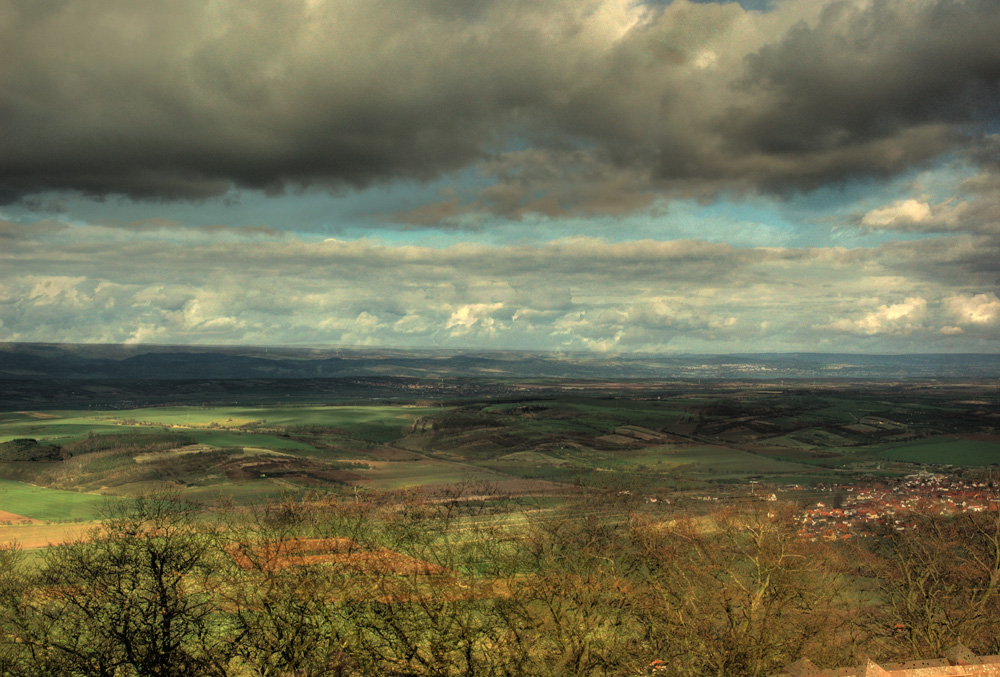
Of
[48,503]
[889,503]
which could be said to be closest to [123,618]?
[889,503]

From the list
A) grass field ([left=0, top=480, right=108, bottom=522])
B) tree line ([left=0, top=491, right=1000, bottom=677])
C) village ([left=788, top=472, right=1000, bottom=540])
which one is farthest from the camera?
grass field ([left=0, top=480, right=108, bottom=522])

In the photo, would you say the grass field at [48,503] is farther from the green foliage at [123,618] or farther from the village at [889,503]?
the village at [889,503]

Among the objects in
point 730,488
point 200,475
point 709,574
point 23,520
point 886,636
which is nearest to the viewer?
point 886,636

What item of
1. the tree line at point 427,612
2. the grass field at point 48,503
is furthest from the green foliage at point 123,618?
the grass field at point 48,503

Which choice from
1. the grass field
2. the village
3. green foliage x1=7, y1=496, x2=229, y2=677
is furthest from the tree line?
the grass field

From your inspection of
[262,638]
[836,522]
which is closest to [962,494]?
[836,522]

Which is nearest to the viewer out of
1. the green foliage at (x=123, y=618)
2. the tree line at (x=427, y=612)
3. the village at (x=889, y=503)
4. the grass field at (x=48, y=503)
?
the green foliage at (x=123, y=618)

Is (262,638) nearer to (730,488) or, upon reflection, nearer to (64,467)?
(730,488)

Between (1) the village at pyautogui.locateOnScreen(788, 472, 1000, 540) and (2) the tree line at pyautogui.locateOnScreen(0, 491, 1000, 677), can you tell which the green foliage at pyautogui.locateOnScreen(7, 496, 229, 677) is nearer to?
(2) the tree line at pyautogui.locateOnScreen(0, 491, 1000, 677)

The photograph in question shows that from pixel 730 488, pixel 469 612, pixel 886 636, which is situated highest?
pixel 469 612
